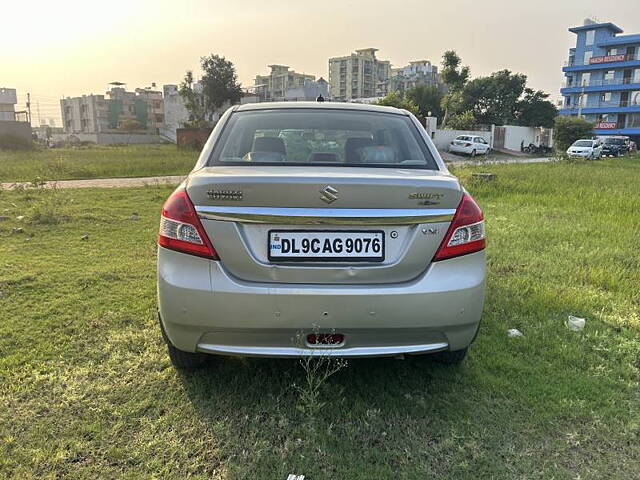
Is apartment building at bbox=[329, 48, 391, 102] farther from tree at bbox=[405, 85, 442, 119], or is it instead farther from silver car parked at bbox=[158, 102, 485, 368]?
silver car parked at bbox=[158, 102, 485, 368]

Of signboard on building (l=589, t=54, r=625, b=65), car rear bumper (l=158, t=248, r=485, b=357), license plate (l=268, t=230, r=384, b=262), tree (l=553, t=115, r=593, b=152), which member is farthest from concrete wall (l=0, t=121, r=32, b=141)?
signboard on building (l=589, t=54, r=625, b=65)

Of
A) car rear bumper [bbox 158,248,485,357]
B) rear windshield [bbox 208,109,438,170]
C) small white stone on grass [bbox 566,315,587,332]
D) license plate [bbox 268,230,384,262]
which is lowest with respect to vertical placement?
small white stone on grass [bbox 566,315,587,332]

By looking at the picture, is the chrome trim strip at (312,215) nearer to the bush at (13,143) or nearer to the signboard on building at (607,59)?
the bush at (13,143)

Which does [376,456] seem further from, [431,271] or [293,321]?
[431,271]

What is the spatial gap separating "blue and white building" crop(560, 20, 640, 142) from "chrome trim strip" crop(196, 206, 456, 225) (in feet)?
211

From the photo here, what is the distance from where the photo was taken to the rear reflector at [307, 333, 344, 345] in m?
2.21

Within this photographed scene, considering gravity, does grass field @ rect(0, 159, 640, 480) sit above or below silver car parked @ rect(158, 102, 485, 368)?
below

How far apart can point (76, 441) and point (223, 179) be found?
4.36 ft

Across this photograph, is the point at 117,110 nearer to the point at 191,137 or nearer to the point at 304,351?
the point at 191,137

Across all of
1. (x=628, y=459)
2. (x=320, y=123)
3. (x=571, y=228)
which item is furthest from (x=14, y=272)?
(x=571, y=228)

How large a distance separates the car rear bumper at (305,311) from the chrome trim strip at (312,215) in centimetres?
22

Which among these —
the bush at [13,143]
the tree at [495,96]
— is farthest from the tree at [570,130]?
the bush at [13,143]

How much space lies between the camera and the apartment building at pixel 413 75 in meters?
101

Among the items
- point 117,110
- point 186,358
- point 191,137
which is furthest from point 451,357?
point 117,110
